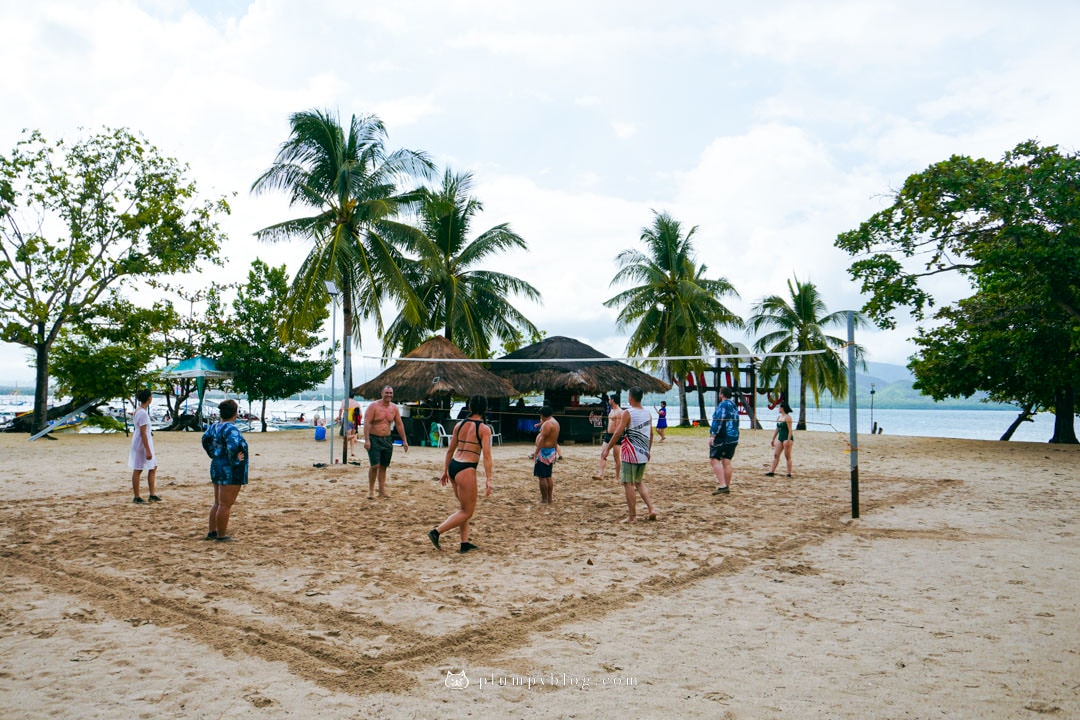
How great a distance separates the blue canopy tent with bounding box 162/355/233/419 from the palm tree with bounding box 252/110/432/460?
21.7 ft

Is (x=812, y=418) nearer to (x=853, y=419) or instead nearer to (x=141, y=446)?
(x=853, y=419)

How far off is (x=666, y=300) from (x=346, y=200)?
522 inches

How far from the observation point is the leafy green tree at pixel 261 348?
80.4 feet

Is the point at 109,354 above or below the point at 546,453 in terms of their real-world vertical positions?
above

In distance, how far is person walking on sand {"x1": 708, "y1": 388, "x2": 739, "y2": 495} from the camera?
8.93 meters

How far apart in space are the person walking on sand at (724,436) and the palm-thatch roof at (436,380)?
337 inches

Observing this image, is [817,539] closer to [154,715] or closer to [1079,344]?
[154,715]

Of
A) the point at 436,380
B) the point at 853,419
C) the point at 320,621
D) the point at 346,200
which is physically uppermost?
the point at 346,200

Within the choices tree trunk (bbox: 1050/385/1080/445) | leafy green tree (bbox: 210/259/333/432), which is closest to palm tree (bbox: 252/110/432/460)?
leafy green tree (bbox: 210/259/333/432)

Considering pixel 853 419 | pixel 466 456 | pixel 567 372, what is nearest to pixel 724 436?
pixel 853 419

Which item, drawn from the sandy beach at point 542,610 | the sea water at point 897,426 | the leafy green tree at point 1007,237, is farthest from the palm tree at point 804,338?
the sandy beach at point 542,610

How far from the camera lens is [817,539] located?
254 inches

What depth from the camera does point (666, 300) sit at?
89.8 feet

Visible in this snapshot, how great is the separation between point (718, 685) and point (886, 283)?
45.1 ft
